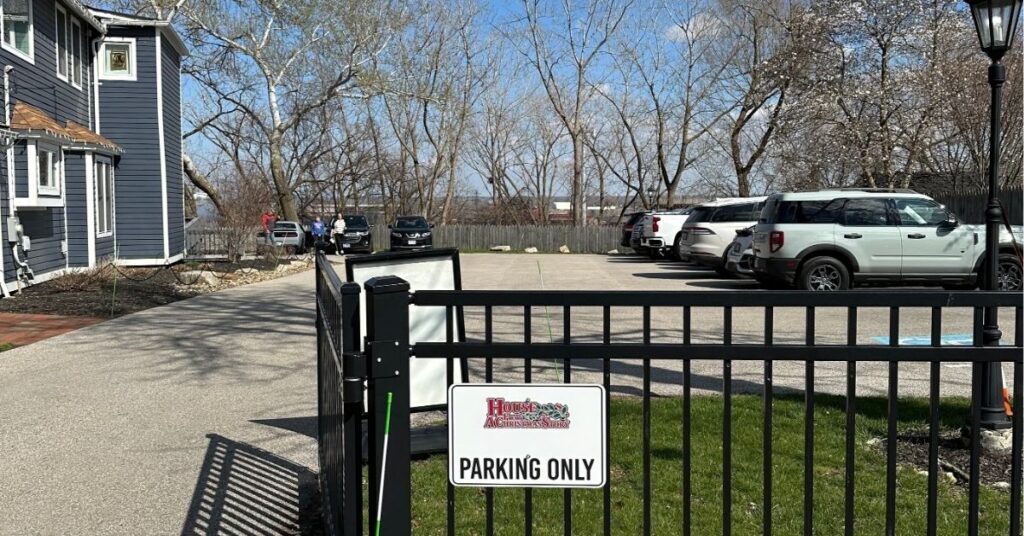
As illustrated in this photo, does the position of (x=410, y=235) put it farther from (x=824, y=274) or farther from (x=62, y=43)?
(x=824, y=274)

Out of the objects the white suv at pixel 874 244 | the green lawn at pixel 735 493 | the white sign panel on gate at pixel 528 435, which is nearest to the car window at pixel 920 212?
the white suv at pixel 874 244

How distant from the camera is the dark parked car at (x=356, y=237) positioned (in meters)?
37.2

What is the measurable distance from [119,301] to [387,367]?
45.6ft

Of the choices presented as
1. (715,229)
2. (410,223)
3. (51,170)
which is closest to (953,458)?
(715,229)

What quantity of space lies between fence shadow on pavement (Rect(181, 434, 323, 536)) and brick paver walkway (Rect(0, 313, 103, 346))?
619 cm

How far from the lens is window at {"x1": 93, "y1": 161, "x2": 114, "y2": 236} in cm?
2128

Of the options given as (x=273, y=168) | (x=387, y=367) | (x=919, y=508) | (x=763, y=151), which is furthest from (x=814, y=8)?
(x=387, y=367)

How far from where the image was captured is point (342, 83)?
36.5 meters

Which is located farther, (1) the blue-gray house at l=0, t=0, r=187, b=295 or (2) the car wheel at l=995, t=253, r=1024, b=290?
(1) the blue-gray house at l=0, t=0, r=187, b=295

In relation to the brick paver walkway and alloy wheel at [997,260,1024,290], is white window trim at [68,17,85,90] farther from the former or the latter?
alloy wheel at [997,260,1024,290]

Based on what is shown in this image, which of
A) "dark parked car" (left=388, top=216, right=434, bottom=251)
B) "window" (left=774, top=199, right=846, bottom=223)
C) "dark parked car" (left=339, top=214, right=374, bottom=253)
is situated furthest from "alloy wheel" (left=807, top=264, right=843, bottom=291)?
"dark parked car" (left=339, top=214, right=374, bottom=253)

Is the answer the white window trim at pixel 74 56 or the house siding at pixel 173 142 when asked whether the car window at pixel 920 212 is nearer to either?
the white window trim at pixel 74 56

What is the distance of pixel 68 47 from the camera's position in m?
20.3

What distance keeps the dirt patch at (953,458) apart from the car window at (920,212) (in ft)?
33.6
